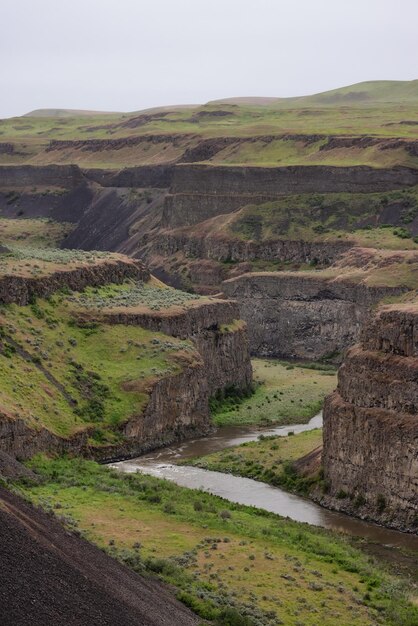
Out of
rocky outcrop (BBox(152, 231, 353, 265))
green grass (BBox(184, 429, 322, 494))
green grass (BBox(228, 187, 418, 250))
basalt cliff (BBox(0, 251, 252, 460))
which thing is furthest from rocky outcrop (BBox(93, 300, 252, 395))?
rocky outcrop (BBox(152, 231, 353, 265))

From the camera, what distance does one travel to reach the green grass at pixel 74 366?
3440 inches

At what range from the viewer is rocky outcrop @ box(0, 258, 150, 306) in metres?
98.9

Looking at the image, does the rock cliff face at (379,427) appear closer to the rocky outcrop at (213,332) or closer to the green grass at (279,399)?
the green grass at (279,399)

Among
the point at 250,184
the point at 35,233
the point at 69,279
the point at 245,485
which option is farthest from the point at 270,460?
the point at 35,233

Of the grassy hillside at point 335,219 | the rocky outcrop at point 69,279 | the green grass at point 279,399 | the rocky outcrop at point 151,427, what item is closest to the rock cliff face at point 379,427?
the rocky outcrop at point 151,427

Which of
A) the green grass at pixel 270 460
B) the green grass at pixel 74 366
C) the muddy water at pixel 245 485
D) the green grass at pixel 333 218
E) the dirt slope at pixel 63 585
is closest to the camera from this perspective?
the dirt slope at pixel 63 585

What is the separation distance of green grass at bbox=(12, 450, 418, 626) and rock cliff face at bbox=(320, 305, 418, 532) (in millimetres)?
4414

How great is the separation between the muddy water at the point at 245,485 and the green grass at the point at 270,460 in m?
0.72

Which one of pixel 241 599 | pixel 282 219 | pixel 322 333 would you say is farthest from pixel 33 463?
pixel 282 219

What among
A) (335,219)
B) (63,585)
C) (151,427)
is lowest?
(151,427)

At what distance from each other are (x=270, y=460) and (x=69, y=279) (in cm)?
2588

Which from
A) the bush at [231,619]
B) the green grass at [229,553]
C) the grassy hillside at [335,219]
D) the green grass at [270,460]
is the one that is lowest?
the green grass at [270,460]

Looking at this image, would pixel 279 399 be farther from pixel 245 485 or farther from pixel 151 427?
pixel 245 485

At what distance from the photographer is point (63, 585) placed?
46.4m
